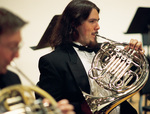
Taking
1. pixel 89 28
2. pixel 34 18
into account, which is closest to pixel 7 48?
pixel 89 28

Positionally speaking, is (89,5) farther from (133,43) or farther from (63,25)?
(133,43)

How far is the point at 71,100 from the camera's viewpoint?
136 cm

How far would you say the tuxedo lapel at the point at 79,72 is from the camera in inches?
53.4

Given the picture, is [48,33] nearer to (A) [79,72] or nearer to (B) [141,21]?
(A) [79,72]

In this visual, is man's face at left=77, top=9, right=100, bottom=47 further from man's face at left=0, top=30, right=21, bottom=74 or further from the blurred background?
Answer: the blurred background

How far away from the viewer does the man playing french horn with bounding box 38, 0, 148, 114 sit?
135 cm

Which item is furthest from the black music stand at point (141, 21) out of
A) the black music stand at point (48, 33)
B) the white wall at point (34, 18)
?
the white wall at point (34, 18)

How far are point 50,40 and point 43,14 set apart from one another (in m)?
1.27

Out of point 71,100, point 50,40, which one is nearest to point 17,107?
point 71,100

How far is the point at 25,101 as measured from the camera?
0.75m

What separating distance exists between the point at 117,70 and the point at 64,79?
0.35 meters

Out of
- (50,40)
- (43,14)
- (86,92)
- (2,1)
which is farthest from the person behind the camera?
(43,14)

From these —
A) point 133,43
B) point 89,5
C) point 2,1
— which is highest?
point 2,1

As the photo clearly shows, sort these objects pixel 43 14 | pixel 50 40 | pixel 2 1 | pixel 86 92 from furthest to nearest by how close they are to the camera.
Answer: pixel 43 14 → pixel 2 1 → pixel 50 40 → pixel 86 92
